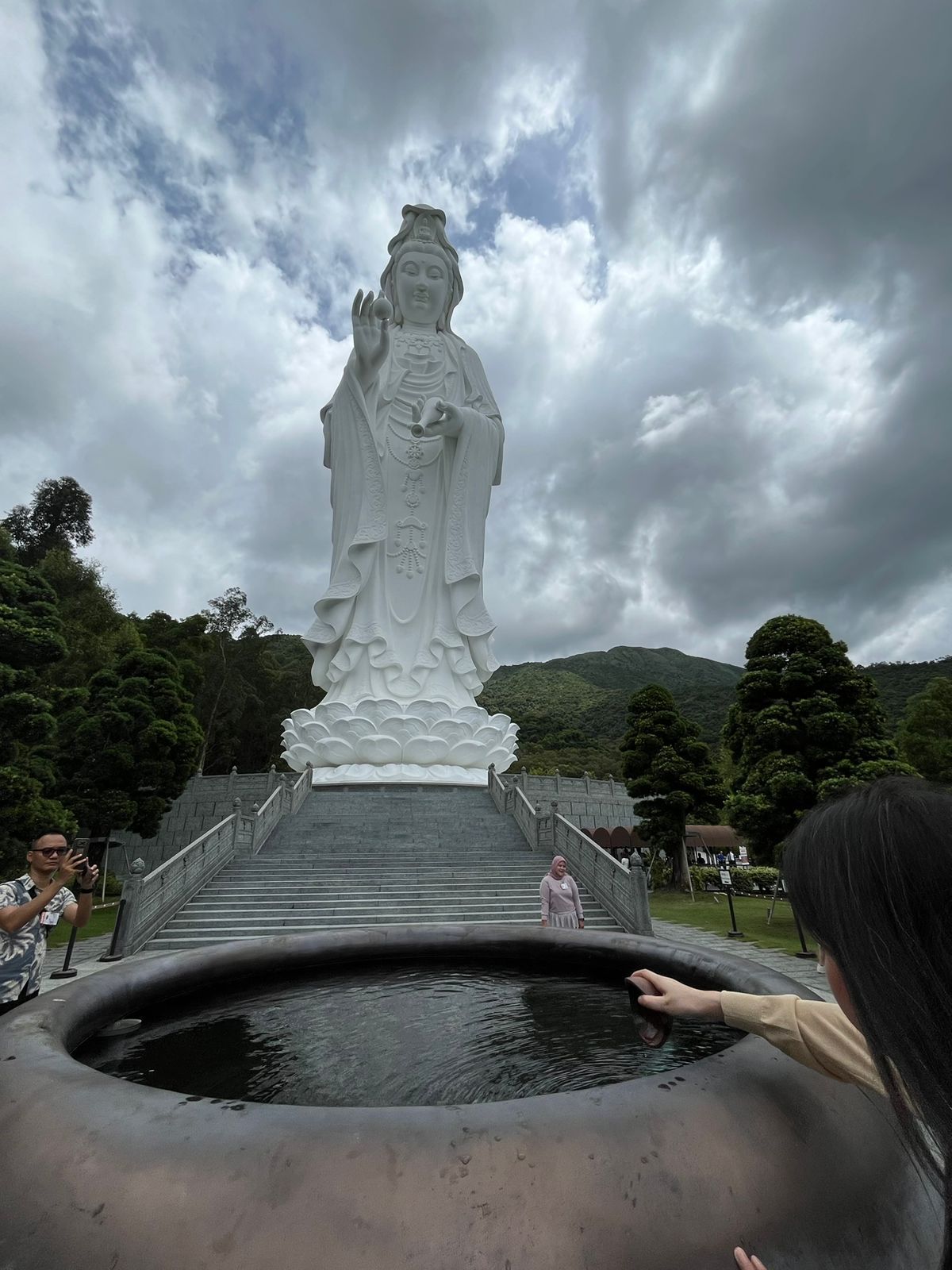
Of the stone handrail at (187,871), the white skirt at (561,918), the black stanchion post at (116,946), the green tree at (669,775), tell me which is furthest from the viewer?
the green tree at (669,775)

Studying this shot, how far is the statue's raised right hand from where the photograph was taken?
1708 centimetres

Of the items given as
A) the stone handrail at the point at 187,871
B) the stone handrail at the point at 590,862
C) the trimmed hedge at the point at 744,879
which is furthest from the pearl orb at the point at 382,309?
the trimmed hedge at the point at 744,879

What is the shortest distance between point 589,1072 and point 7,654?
445 inches

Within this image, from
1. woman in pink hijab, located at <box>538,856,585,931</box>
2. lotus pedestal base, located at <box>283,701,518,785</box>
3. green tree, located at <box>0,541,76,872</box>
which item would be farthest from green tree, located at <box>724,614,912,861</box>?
green tree, located at <box>0,541,76,872</box>

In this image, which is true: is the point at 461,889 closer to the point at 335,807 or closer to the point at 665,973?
the point at 335,807

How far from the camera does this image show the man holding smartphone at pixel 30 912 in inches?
103

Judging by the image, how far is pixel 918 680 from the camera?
47.5 meters

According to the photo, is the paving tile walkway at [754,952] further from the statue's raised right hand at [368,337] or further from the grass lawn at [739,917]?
the statue's raised right hand at [368,337]

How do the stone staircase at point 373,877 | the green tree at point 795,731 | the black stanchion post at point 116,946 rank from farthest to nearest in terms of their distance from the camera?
the green tree at point 795,731, the stone staircase at point 373,877, the black stanchion post at point 116,946

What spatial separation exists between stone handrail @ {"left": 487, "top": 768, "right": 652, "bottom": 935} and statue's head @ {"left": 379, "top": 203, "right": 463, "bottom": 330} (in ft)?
47.8

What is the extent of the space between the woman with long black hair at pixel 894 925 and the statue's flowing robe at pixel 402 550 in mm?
16815

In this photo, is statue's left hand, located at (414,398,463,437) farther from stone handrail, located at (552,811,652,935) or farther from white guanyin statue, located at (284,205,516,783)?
stone handrail, located at (552,811,652,935)

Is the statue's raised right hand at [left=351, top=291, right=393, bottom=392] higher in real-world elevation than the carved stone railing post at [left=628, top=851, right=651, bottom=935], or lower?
higher

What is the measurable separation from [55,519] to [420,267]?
61.3 feet
